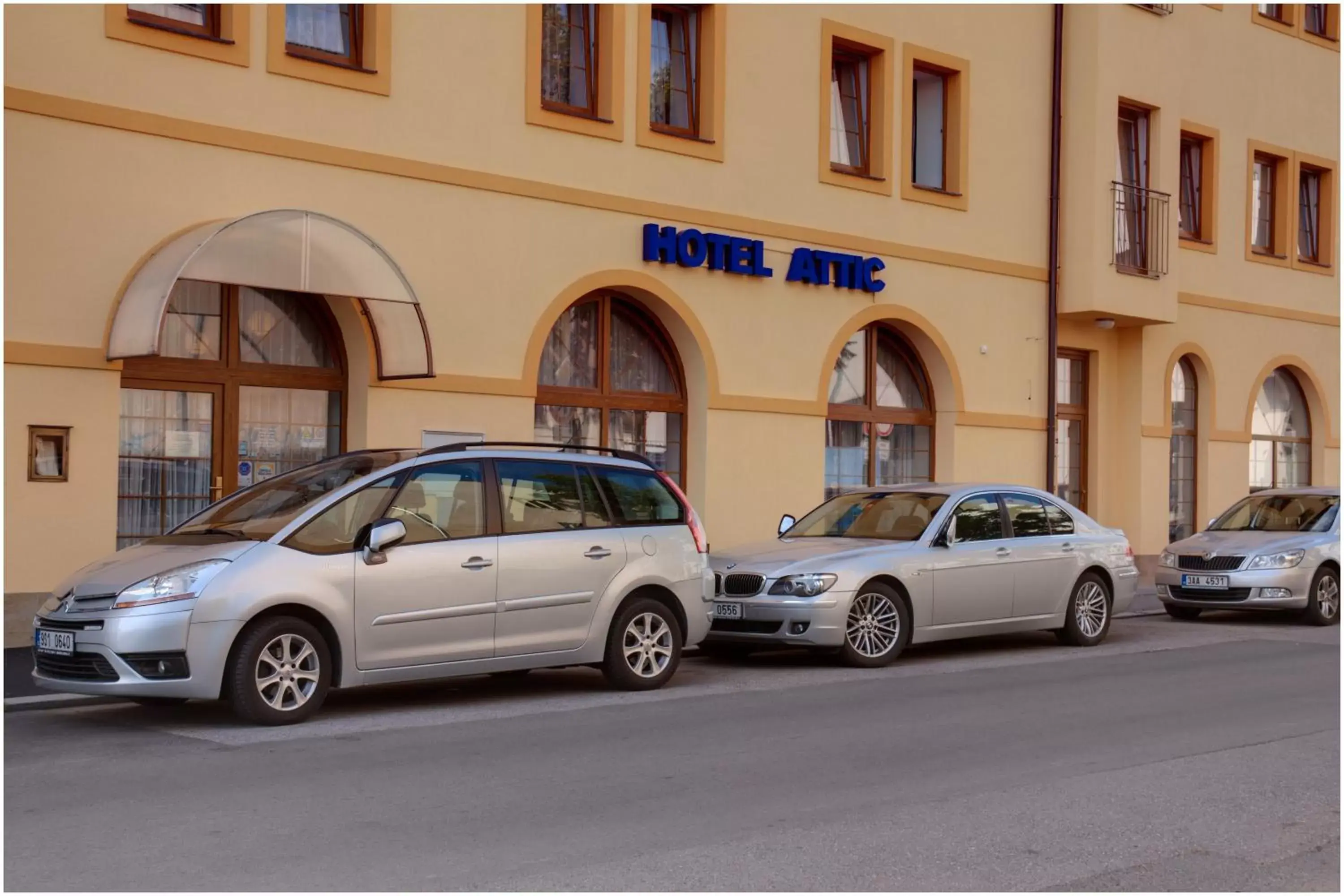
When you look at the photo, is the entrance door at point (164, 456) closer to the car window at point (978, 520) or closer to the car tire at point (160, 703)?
the car tire at point (160, 703)

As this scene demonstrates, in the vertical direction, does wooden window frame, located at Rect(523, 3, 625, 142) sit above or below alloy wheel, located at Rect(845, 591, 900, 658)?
above

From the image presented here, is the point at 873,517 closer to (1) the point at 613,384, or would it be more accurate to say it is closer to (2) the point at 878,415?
(1) the point at 613,384

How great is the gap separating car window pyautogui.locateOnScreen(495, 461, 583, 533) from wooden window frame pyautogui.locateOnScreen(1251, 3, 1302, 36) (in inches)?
789

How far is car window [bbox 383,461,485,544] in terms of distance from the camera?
→ 35.3 ft

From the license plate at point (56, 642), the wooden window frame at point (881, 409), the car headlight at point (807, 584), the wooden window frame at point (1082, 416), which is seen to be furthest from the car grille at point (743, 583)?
the wooden window frame at point (1082, 416)

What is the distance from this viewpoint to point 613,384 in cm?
1855

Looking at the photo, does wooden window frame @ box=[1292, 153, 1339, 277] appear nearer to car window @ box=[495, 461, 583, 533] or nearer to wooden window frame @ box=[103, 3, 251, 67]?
wooden window frame @ box=[103, 3, 251, 67]

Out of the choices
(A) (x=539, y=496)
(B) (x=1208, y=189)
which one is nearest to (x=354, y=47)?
(A) (x=539, y=496)

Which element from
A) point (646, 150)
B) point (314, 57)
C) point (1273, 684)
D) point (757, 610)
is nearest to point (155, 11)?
point (314, 57)

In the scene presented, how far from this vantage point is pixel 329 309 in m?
15.7

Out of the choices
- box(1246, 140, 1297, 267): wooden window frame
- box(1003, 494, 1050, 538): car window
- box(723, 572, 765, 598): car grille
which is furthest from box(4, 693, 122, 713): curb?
box(1246, 140, 1297, 267): wooden window frame

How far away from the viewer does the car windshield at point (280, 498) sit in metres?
10.5

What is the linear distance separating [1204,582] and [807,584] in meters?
6.96

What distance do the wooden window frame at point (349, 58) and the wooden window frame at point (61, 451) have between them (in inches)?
151
